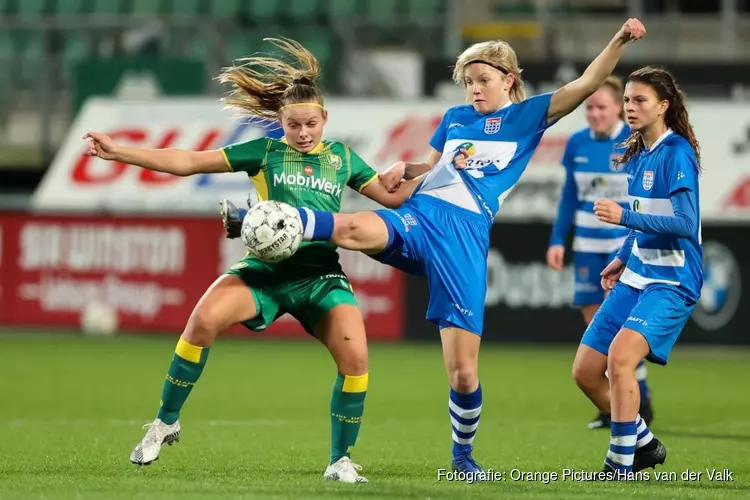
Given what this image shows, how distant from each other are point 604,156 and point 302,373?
14.7 feet

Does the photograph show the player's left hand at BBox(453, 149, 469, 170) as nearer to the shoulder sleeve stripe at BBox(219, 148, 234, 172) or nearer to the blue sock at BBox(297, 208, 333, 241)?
the blue sock at BBox(297, 208, 333, 241)

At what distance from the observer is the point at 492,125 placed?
6.71 m

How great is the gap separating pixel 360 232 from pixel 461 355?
848 mm

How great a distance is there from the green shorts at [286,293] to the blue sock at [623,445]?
1.50 metres

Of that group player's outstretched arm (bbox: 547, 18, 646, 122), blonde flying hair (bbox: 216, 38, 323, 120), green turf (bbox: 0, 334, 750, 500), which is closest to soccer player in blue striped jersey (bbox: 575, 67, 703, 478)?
player's outstretched arm (bbox: 547, 18, 646, 122)

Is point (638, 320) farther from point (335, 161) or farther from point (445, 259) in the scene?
point (335, 161)

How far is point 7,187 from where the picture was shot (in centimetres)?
1786

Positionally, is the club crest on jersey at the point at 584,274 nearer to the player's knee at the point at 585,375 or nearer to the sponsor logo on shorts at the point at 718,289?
the player's knee at the point at 585,375

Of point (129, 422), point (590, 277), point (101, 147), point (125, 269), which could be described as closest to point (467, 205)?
point (101, 147)

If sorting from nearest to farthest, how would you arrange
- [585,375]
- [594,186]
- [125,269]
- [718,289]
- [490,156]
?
1. [490,156]
2. [585,375]
3. [594,186]
4. [718,289]
5. [125,269]

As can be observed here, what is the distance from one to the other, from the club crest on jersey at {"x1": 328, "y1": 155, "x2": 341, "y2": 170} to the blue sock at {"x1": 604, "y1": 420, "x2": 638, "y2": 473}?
6.30ft

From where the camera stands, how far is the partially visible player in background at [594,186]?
31.1 feet

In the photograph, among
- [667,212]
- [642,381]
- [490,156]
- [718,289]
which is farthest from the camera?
[718,289]

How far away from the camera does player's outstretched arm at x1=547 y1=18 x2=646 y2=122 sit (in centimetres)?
637
